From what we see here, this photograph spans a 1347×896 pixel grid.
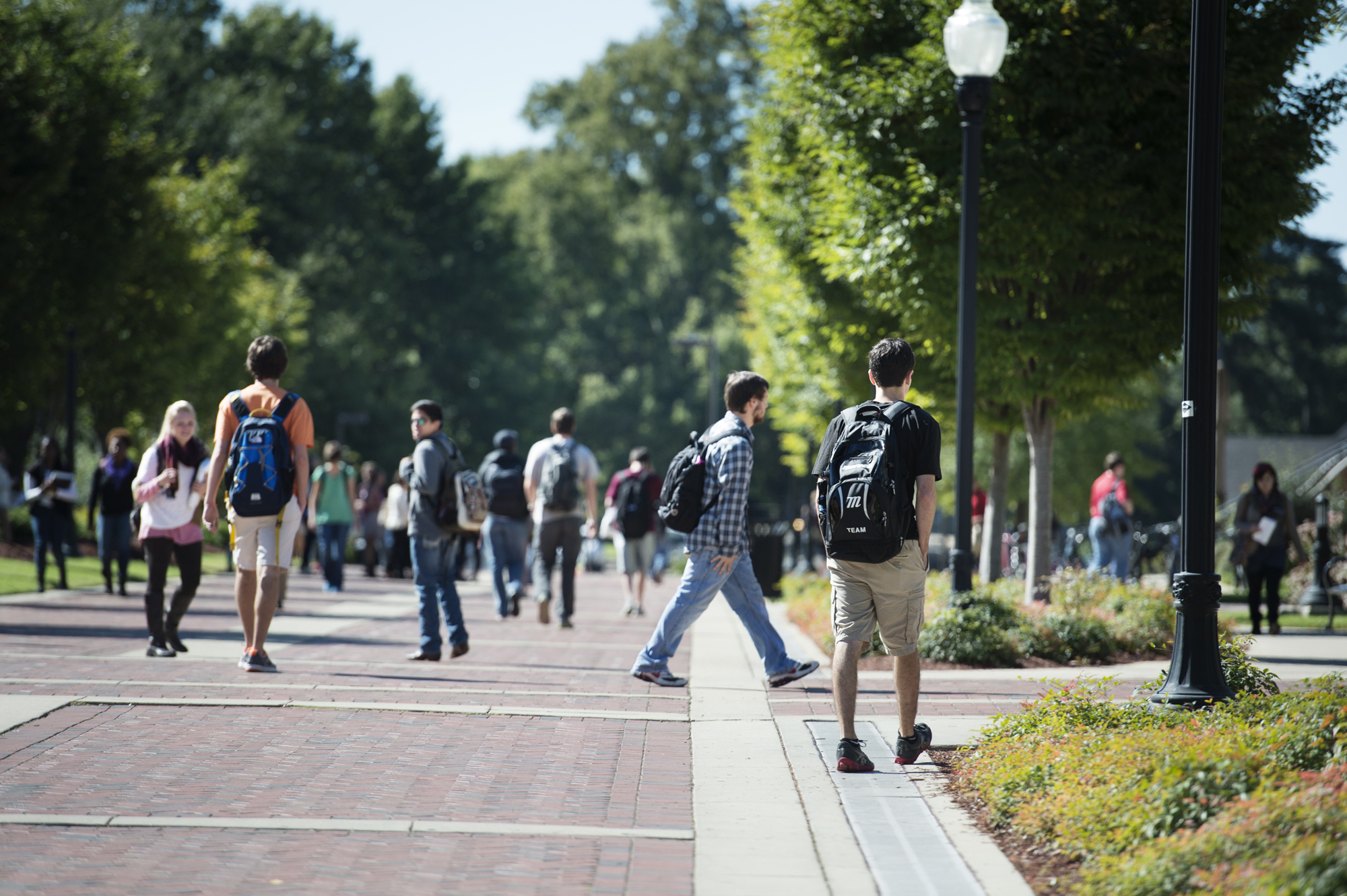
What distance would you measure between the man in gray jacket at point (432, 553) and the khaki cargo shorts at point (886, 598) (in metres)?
4.18

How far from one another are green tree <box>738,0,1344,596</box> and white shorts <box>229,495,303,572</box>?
5924mm

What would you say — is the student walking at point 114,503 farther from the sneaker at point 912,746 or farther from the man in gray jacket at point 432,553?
the sneaker at point 912,746

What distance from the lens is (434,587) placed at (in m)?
9.46

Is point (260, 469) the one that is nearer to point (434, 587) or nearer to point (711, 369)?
point (434, 587)

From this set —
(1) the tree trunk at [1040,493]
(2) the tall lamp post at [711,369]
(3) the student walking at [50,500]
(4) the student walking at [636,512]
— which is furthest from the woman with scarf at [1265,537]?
(2) the tall lamp post at [711,369]

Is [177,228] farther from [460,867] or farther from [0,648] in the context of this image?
[460,867]

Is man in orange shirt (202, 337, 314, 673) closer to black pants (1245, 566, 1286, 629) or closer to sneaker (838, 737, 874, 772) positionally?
sneaker (838, 737, 874, 772)

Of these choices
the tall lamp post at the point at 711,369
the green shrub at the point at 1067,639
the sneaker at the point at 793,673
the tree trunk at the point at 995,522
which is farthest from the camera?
the tall lamp post at the point at 711,369

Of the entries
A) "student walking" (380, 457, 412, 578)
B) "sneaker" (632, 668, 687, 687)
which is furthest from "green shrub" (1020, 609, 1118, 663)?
"student walking" (380, 457, 412, 578)

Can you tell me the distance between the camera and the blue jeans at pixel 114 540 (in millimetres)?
14859

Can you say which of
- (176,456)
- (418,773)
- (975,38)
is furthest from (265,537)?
(975,38)

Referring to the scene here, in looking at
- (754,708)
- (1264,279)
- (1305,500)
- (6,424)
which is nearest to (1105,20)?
(1264,279)

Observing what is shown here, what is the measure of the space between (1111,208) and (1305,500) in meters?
12.3

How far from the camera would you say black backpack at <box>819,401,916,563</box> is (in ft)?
18.7
